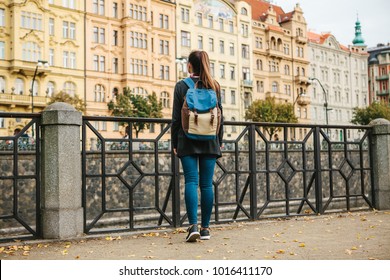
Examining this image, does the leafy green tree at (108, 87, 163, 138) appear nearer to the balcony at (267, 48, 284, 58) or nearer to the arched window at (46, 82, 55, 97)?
the arched window at (46, 82, 55, 97)

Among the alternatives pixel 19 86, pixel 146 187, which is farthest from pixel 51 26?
pixel 146 187

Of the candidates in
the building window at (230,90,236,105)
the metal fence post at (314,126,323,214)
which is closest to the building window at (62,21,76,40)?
the building window at (230,90,236,105)

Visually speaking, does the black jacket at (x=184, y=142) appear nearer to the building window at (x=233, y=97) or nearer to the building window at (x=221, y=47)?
the building window at (x=233, y=97)

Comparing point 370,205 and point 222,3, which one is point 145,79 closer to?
point 222,3

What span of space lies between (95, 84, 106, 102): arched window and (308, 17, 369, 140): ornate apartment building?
31680 millimetres

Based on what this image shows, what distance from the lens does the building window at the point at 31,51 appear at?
43241mm

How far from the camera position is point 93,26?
161 feet

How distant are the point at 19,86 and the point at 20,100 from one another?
1.73 m

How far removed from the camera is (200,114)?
5824mm

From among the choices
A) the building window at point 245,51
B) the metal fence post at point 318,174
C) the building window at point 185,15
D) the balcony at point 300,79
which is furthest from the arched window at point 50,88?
the metal fence post at point 318,174

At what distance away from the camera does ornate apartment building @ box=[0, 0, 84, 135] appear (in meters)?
42.4

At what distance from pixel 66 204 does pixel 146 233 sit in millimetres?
1078

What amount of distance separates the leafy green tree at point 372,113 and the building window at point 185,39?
21.4 metres

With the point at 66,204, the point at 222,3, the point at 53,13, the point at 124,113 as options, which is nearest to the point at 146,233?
the point at 66,204
